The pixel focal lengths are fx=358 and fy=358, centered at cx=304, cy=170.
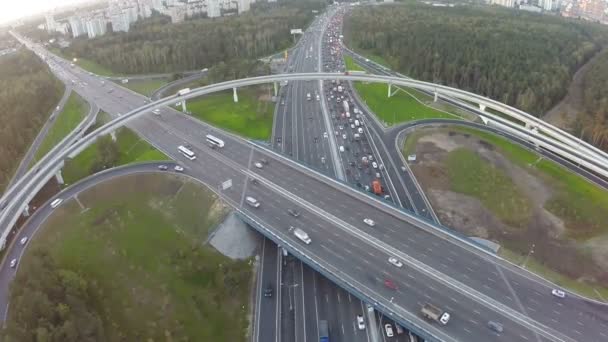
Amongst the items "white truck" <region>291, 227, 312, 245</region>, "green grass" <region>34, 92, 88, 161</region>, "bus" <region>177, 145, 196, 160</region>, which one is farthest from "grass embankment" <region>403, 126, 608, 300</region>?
"green grass" <region>34, 92, 88, 161</region>

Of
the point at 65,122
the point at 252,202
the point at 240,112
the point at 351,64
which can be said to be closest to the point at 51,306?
the point at 252,202

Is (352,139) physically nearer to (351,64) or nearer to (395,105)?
(395,105)

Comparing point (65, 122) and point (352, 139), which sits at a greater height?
point (65, 122)

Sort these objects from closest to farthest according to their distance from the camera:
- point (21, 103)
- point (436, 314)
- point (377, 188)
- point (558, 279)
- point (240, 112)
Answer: point (436, 314), point (558, 279), point (377, 188), point (21, 103), point (240, 112)

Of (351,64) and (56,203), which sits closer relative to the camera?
(56,203)

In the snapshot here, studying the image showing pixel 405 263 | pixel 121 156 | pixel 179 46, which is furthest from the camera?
pixel 179 46

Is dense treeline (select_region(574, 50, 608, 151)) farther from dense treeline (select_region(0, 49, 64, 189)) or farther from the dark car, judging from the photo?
dense treeline (select_region(0, 49, 64, 189))

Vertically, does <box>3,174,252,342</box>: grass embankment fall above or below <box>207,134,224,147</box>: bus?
below
